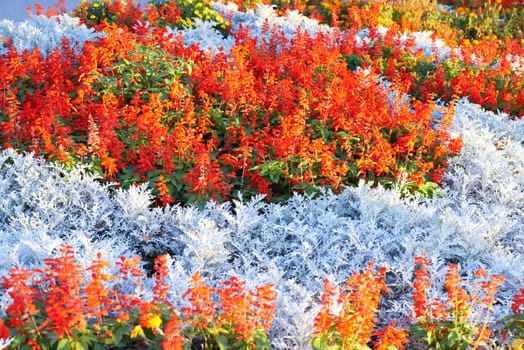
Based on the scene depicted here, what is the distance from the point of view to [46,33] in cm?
718

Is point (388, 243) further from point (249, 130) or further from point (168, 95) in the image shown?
point (168, 95)

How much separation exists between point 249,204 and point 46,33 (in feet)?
13.4

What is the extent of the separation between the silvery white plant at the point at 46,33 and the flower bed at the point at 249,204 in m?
1.00

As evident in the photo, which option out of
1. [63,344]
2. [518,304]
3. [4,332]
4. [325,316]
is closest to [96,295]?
[63,344]

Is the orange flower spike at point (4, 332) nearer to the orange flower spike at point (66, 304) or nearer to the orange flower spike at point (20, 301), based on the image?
the orange flower spike at point (20, 301)

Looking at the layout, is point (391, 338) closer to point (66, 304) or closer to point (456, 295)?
point (456, 295)

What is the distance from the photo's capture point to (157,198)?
4.62 m

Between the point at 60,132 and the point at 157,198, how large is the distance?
0.90m

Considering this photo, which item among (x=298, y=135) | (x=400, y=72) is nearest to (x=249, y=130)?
(x=298, y=135)

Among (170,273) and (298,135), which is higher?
(298,135)

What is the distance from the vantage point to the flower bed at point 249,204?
311cm

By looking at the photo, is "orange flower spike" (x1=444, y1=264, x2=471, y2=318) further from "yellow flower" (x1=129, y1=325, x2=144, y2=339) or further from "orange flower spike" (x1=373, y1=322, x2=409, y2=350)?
"yellow flower" (x1=129, y1=325, x2=144, y2=339)

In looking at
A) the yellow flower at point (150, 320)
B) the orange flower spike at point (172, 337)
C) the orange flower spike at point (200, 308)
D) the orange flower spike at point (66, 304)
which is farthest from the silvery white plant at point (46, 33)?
the orange flower spike at point (172, 337)

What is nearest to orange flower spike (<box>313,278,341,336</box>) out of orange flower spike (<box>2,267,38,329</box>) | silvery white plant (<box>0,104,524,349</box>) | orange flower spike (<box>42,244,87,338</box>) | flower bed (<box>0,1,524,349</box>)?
flower bed (<box>0,1,524,349</box>)
